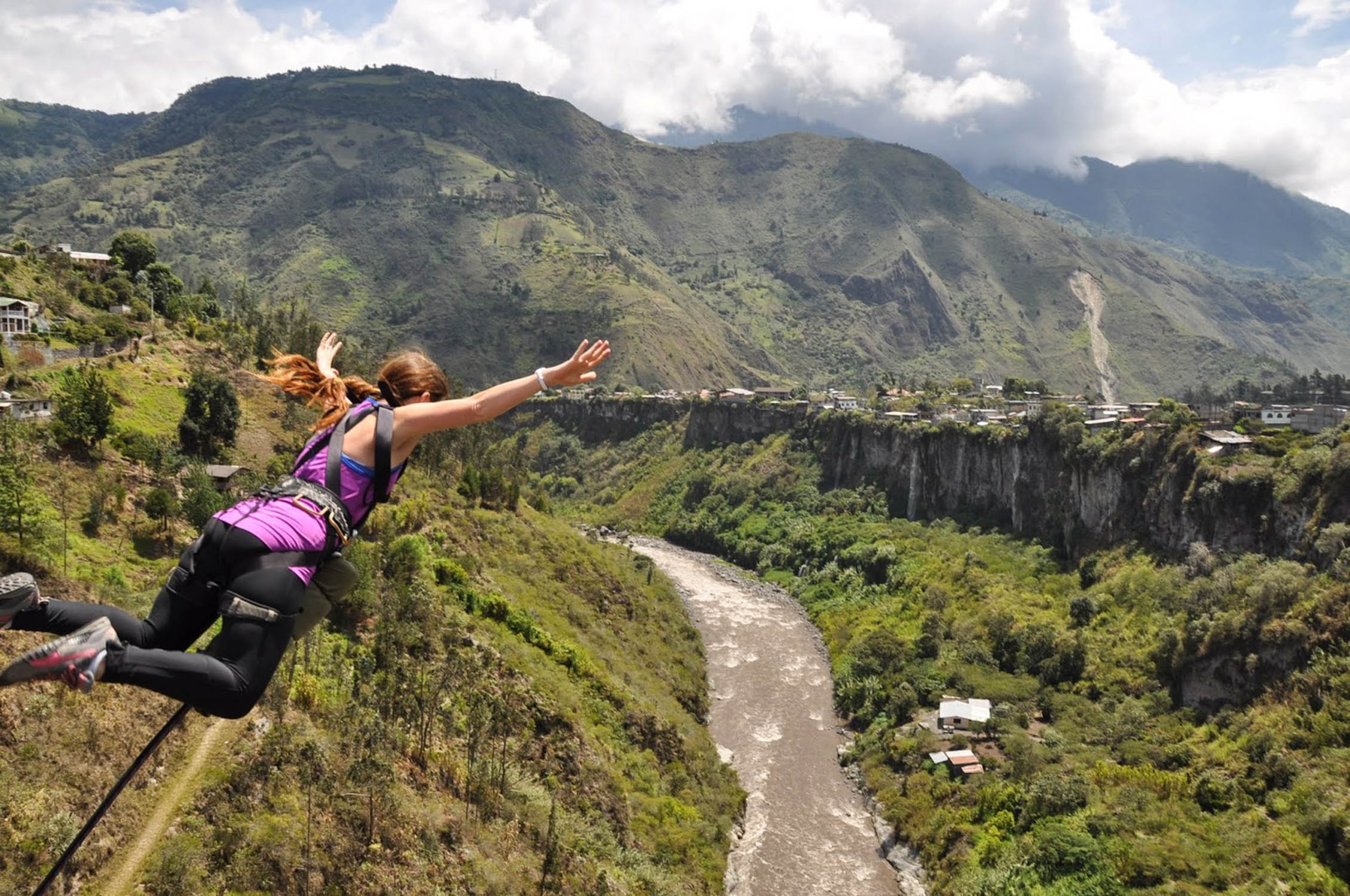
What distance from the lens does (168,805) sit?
37.9ft

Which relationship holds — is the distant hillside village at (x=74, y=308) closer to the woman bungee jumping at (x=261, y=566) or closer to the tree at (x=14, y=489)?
the tree at (x=14, y=489)

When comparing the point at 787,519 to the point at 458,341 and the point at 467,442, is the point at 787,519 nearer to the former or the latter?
the point at 467,442

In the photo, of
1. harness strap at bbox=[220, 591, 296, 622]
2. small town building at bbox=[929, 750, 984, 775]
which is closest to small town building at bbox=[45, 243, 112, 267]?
small town building at bbox=[929, 750, 984, 775]

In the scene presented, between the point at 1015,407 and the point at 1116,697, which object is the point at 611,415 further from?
the point at 1116,697

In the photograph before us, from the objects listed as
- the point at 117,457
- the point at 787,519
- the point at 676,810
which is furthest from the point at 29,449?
the point at 787,519

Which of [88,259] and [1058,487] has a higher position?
[88,259]

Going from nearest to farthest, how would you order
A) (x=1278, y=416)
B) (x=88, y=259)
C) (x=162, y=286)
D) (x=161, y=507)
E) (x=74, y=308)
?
(x=161, y=507) < (x=74, y=308) < (x=1278, y=416) < (x=162, y=286) < (x=88, y=259)

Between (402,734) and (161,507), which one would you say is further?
(161,507)

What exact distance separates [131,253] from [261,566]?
59.3 metres

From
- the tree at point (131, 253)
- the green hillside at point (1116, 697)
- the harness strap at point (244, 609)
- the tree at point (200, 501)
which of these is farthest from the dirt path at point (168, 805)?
the tree at point (131, 253)

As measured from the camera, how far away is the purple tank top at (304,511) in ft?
14.2

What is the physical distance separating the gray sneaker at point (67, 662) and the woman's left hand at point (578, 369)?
99.8 inches

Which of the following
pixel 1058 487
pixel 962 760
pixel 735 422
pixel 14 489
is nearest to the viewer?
pixel 14 489

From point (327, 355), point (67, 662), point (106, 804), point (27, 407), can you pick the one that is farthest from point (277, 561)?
point (27, 407)
